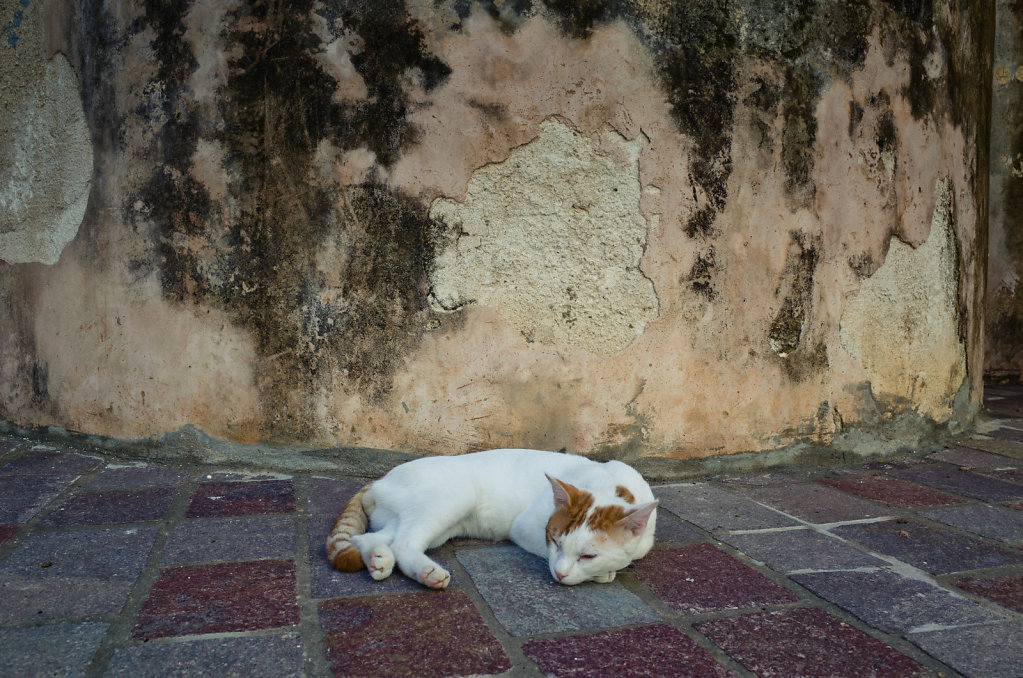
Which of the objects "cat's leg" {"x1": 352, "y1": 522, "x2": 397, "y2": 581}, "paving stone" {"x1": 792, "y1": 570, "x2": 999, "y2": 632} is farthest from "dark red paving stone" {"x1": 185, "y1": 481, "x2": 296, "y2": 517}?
"paving stone" {"x1": 792, "y1": 570, "x2": 999, "y2": 632}

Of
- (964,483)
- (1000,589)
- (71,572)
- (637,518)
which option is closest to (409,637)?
(637,518)

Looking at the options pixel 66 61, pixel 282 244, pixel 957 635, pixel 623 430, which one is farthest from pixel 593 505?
pixel 66 61

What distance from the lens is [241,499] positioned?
9.04ft

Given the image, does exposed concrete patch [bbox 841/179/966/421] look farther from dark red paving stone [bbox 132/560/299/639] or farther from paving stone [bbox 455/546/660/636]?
dark red paving stone [bbox 132/560/299/639]

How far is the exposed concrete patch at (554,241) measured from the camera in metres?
3.10

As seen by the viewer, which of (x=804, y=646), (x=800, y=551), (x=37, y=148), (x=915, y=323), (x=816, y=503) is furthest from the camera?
(x=915, y=323)

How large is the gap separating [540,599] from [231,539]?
1.06 metres

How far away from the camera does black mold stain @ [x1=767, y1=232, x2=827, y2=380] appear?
3.36m

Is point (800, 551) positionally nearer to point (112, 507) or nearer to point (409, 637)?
point (409, 637)

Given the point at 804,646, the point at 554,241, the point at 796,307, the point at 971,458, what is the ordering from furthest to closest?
the point at 971,458, the point at 796,307, the point at 554,241, the point at 804,646

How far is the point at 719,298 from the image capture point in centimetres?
326

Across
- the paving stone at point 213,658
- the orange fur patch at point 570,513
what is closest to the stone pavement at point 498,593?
the paving stone at point 213,658

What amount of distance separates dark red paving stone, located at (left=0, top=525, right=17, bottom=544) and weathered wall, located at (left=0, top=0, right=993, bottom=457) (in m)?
0.90

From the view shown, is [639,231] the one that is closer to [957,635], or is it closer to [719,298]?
[719,298]
